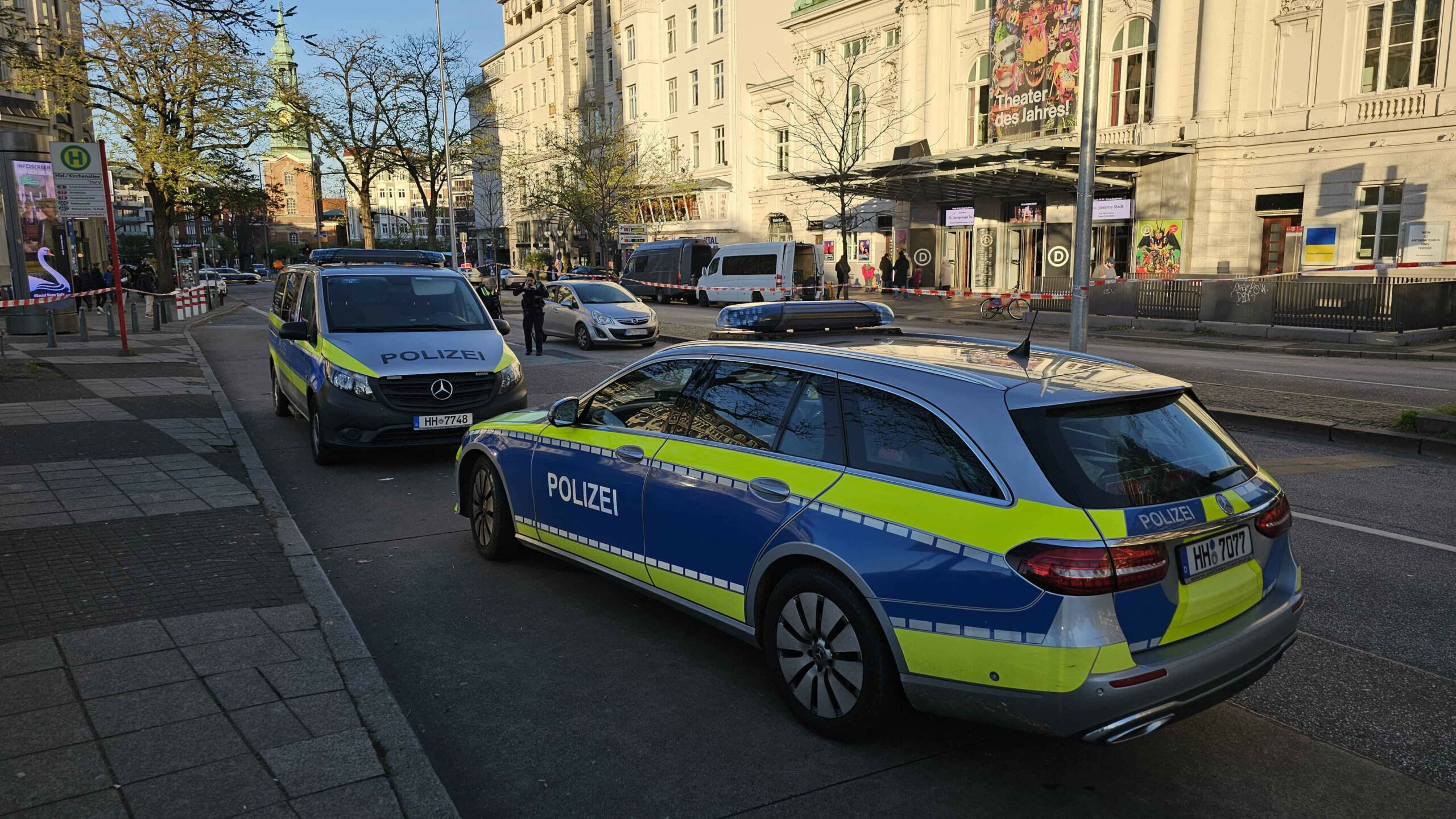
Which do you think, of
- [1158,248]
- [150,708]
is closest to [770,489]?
[150,708]

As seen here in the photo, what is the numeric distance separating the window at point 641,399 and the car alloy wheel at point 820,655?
4.21ft

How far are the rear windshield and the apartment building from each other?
84.4 ft

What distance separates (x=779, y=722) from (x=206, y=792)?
81.3 inches

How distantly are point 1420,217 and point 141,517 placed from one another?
2847 centimetres

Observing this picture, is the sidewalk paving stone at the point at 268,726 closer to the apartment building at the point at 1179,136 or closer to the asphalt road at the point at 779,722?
the asphalt road at the point at 779,722

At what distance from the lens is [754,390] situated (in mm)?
4230

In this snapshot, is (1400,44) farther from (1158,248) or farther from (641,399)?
(641,399)

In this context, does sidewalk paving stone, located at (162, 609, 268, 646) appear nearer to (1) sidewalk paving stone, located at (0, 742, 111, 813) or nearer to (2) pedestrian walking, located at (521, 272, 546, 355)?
(1) sidewalk paving stone, located at (0, 742, 111, 813)


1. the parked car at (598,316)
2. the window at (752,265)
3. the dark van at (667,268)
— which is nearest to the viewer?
the parked car at (598,316)

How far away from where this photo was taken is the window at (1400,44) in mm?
24047

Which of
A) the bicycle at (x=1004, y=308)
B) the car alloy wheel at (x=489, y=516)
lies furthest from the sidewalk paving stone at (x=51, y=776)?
the bicycle at (x=1004, y=308)

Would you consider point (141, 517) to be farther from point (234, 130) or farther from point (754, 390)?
point (234, 130)

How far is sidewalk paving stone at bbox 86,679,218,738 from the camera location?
3.61 m

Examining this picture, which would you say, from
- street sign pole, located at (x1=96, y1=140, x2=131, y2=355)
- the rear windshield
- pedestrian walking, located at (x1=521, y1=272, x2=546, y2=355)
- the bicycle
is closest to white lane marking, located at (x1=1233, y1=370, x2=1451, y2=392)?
the rear windshield
